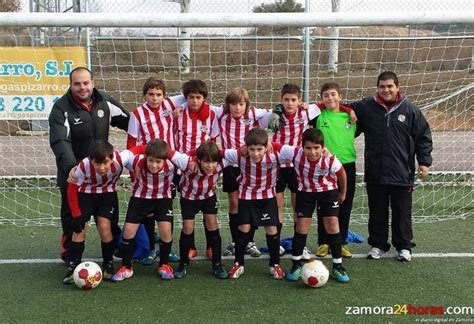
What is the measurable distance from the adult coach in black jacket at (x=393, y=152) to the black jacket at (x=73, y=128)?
219 cm

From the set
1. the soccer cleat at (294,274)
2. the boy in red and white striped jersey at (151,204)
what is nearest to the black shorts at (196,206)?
the boy in red and white striped jersey at (151,204)

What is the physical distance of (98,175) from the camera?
4.04 meters

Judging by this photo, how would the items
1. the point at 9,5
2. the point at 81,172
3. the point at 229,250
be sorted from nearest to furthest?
the point at 81,172
the point at 229,250
the point at 9,5

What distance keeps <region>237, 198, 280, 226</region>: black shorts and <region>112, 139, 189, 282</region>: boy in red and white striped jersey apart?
58cm

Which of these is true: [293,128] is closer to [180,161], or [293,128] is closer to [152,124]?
[180,161]

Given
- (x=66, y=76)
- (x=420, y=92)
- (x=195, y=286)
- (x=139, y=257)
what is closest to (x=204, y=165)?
(x=195, y=286)

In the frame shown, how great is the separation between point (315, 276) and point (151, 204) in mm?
1384

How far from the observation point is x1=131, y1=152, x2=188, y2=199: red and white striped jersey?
407 cm

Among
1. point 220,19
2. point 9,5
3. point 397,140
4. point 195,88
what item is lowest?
point 397,140

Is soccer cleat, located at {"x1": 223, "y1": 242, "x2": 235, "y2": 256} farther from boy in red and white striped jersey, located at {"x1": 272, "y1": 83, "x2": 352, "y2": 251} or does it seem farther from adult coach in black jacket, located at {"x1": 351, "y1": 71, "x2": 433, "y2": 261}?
adult coach in black jacket, located at {"x1": 351, "y1": 71, "x2": 433, "y2": 261}

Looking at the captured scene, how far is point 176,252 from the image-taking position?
16.2ft

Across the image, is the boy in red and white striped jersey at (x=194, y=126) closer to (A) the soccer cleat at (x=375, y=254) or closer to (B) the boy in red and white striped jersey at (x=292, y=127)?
(B) the boy in red and white striped jersey at (x=292, y=127)

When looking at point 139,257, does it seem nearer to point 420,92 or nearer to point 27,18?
point 27,18

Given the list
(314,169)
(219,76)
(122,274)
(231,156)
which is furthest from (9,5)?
(314,169)
